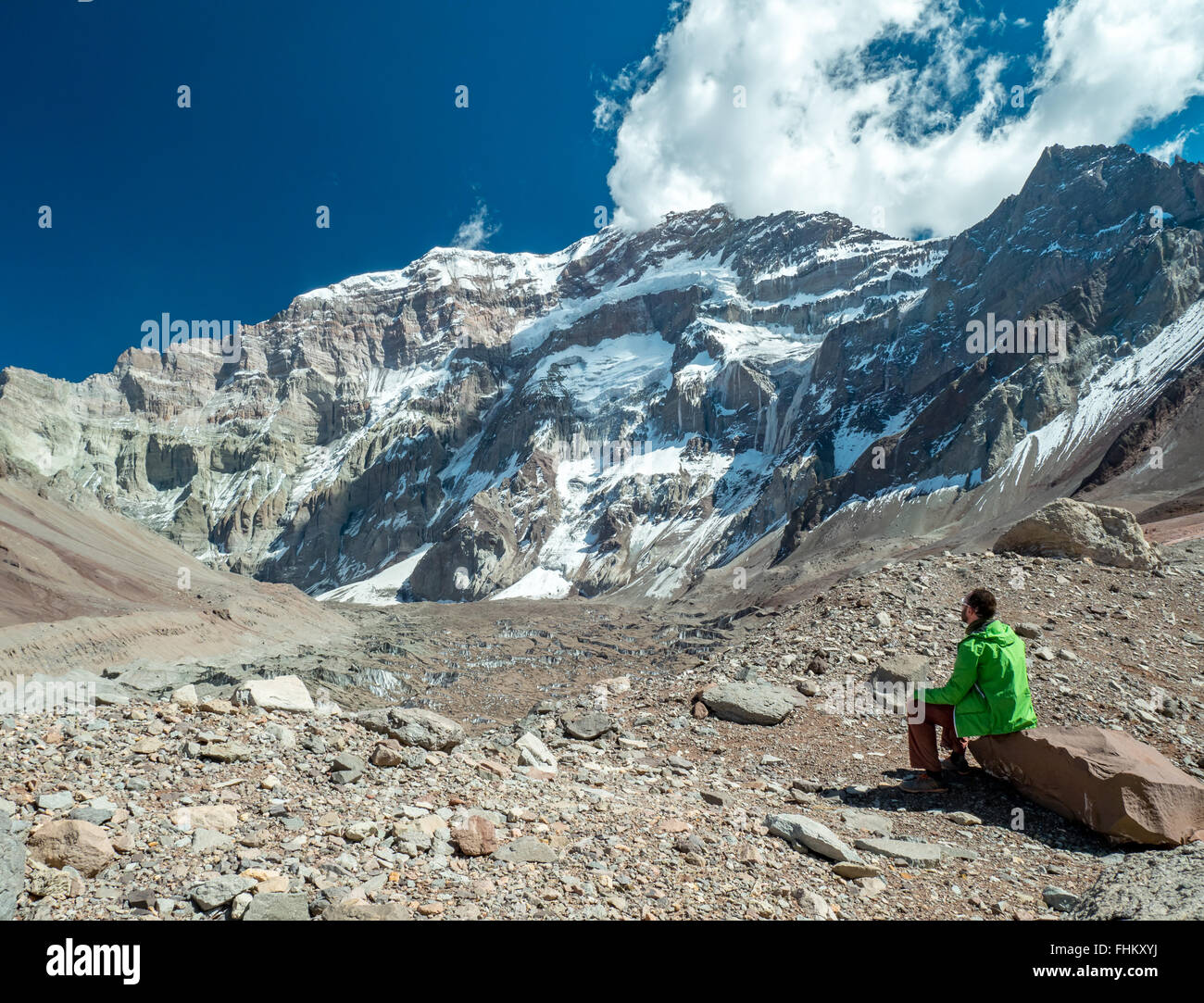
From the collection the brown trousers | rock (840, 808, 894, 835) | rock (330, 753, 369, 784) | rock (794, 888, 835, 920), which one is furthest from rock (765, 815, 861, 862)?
rock (330, 753, 369, 784)

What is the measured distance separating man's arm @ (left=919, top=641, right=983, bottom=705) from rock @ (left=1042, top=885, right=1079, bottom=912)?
193 cm

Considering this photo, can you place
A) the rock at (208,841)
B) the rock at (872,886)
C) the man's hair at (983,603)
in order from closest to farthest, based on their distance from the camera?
the rock at (208,841) < the rock at (872,886) < the man's hair at (983,603)

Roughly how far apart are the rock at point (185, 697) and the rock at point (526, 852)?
4.17 meters

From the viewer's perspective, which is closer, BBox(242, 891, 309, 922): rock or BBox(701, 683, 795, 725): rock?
BBox(242, 891, 309, 922): rock

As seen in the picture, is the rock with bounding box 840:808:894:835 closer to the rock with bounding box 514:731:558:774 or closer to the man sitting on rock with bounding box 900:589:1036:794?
the man sitting on rock with bounding box 900:589:1036:794

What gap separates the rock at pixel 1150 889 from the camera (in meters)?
4.86

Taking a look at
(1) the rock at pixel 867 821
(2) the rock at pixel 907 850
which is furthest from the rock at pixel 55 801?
(1) the rock at pixel 867 821

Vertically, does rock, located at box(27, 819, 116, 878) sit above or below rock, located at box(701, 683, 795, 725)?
above

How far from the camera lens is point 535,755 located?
8.05 metres

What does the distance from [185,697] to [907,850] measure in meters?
6.99

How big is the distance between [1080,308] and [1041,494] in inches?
1465

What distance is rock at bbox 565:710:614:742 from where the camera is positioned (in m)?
9.76

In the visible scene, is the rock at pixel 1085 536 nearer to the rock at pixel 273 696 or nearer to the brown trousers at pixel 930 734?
the brown trousers at pixel 930 734

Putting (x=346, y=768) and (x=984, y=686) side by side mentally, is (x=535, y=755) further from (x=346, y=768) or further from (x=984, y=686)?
(x=984, y=686)
